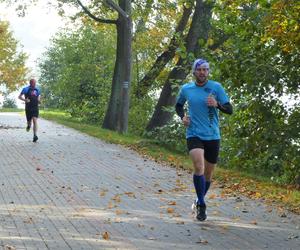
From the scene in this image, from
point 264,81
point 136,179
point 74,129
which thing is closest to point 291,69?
point 264,81

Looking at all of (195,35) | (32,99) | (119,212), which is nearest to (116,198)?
(119,212)

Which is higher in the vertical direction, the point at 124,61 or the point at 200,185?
the point at 124,61

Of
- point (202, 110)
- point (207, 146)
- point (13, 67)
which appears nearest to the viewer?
point (202, 110)

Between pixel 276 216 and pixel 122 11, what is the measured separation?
584 inches

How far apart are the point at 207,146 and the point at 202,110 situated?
507 mm

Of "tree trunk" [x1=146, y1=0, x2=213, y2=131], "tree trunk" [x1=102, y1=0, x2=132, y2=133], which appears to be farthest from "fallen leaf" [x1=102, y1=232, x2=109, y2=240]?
"tree trunk" [x1=102, y1=0, x2=132, y2=133]

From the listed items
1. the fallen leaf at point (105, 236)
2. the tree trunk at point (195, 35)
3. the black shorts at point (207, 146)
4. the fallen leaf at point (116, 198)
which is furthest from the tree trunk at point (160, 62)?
the fallen leaf at point (105, 236)

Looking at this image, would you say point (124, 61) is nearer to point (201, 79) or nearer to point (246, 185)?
point (246, 185)

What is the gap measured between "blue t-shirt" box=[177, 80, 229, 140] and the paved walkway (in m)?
1.14

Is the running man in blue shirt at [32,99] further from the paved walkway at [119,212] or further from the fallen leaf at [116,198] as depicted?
the fallen leaf at [116,198]

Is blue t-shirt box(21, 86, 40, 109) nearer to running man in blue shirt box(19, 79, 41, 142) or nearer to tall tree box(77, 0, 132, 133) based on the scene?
running man in blue shirt box(19, 79, 41, 142)

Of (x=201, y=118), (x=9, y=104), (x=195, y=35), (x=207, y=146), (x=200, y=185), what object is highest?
(x=195, y=35)

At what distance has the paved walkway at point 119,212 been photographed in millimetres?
6980

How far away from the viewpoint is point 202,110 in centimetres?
805
